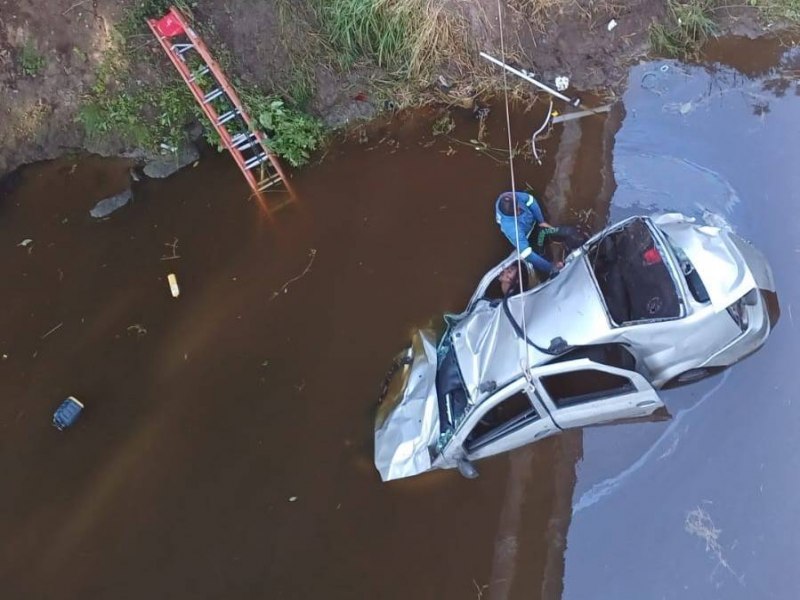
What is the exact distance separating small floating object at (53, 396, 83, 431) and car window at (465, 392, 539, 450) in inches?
150

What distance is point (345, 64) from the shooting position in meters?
7.08

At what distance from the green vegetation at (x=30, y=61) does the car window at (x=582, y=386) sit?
6.21m

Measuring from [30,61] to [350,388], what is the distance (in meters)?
4.92

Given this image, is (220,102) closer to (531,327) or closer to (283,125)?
(283,125)

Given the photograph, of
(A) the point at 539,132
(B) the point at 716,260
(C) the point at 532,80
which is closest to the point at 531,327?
(B) the point at 716,260

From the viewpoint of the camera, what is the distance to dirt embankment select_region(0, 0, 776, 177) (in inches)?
269

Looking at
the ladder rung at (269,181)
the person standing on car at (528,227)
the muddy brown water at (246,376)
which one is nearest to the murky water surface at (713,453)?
the muddy brown water at (246,376)

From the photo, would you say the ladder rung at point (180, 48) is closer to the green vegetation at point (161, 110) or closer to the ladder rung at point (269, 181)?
the green vegetation at point (161, 110)

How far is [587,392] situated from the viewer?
5.16 meters

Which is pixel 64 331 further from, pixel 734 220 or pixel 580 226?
pixel 734 220

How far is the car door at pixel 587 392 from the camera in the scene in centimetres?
498

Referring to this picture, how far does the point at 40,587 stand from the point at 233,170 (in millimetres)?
4526

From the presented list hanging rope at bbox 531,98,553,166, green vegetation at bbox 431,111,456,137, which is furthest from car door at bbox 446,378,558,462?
green vegetation at bbox 431,111,456,137

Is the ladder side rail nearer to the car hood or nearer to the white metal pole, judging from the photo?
the car hood
